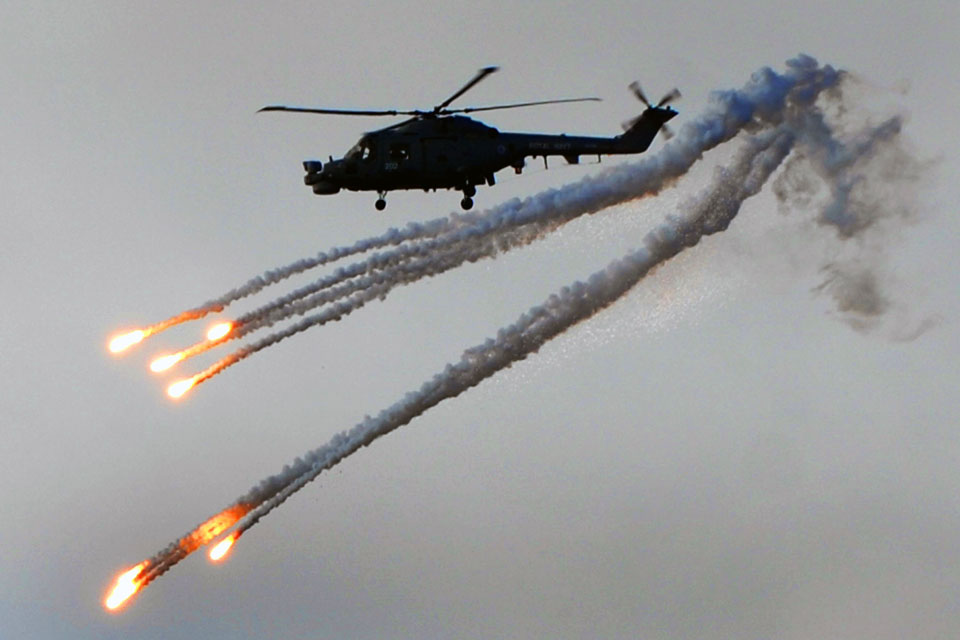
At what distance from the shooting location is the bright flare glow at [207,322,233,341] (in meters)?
70.6

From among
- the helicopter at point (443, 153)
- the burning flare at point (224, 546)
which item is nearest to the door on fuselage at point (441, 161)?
the helicopter at point (443, 153)

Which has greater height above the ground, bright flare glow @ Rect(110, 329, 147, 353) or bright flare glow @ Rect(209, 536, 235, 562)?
bright flare glow @ Rect(110, 329, 147, 353)

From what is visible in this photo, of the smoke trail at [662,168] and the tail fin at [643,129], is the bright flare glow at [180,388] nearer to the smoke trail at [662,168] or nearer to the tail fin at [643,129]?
the smoke trail at [662,168]

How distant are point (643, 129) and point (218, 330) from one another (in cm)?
1359

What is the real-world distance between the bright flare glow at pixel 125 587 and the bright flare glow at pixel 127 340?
6627 millimetres

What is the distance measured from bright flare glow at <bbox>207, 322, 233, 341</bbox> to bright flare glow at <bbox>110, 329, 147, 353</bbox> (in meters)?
2.03

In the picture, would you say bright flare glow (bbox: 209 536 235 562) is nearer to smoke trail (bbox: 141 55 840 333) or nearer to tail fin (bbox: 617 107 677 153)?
smoke trail (bbox: 141 55 840 333)

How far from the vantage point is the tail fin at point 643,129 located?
232 feet

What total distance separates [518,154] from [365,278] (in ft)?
19.0

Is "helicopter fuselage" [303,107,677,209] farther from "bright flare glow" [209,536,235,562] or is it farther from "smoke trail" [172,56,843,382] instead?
"bright flare glow" [209,536,235,562]

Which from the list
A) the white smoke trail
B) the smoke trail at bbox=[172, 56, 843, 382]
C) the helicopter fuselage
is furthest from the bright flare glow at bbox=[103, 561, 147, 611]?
the helicopter fuselage

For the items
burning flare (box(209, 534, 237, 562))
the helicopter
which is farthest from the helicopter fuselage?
burning flare (box(209, 534, 237, 562))

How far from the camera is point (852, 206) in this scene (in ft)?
233

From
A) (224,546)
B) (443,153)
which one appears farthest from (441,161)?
(224,546)
